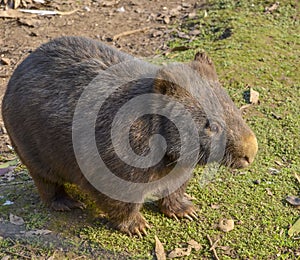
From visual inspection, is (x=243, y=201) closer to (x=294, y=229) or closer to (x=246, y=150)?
(x=294, y=229)

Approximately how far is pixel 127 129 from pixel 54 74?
0.90 meters

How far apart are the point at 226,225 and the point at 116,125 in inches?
54.3

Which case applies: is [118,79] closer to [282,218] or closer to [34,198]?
[34,198]

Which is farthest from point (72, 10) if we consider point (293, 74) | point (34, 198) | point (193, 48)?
point (34, 198)

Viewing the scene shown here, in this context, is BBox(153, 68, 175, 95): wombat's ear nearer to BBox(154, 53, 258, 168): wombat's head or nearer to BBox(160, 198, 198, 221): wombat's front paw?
BBox(154, 53, 258, 168): wombat's head

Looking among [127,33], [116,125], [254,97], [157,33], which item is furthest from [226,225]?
[127,33]

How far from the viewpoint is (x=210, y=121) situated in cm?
438

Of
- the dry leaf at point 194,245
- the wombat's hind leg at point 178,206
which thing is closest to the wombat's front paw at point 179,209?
the wombat's hind leg at point 178,206

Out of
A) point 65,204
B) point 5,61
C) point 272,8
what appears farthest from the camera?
point 272,8

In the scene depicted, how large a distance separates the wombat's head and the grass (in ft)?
2.71

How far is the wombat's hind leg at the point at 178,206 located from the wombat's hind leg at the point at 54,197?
77cm

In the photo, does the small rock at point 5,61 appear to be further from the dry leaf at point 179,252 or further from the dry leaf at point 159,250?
the dry leaf at point 179,252

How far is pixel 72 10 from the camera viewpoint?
10.3 m

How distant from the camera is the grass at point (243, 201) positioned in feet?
15.9
